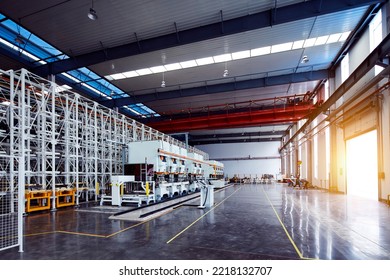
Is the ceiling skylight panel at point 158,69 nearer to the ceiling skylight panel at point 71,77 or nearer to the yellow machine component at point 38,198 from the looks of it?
the ceiling skylight panel at point 71,77

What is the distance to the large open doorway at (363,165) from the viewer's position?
14334mm

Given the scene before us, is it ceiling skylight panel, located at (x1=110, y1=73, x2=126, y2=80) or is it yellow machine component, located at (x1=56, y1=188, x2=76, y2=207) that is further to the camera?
ceiling skylight panel, located at (x1=110, y1=73, x2=126, y2=80)

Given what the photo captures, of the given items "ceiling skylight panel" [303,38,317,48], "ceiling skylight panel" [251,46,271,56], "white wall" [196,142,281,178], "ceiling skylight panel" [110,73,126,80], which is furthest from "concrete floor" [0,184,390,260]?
"white wall" [196,142,281,178]

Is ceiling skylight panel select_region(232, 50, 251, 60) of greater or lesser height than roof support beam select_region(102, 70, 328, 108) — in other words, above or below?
above

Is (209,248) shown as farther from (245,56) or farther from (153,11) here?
(245,56)

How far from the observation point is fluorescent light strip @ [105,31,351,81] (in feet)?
48.3

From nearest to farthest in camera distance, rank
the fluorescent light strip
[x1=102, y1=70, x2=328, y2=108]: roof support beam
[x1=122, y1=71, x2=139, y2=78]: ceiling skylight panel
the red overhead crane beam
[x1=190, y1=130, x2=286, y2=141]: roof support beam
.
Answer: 1. the fluorescent light strip
2. [x1=122, y1=71, x2=139, y2=78]: ceiling skylight panel
3. [x1=102, y1=70, x2=328, y2=108]: roof support beam
4. the red overhead crane beam
5. [x1=190, y1=130, x2=286, y2=141]: roof support beam

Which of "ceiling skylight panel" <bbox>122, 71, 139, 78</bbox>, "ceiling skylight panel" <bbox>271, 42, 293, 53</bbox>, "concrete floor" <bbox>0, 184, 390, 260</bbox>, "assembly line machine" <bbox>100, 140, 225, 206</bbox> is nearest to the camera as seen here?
"concrete floor" <bbox>0, 184, 390, 260</bbox>

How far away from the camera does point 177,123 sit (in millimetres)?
24422

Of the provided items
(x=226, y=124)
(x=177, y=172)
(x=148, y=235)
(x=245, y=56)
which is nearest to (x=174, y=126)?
(x=226, y=124)

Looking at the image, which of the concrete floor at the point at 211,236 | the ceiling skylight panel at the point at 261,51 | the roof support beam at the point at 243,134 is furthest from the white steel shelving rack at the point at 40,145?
the roof support beam at the point at 243,134

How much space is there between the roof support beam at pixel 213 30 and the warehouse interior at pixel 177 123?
6 cm

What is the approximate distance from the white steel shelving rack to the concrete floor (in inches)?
40.9

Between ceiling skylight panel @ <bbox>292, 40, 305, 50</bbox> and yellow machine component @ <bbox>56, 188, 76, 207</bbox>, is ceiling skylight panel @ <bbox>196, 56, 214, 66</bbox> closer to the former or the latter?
ceiling skylight panel @ <bbox>292, 40, 305, 50</bbox>
